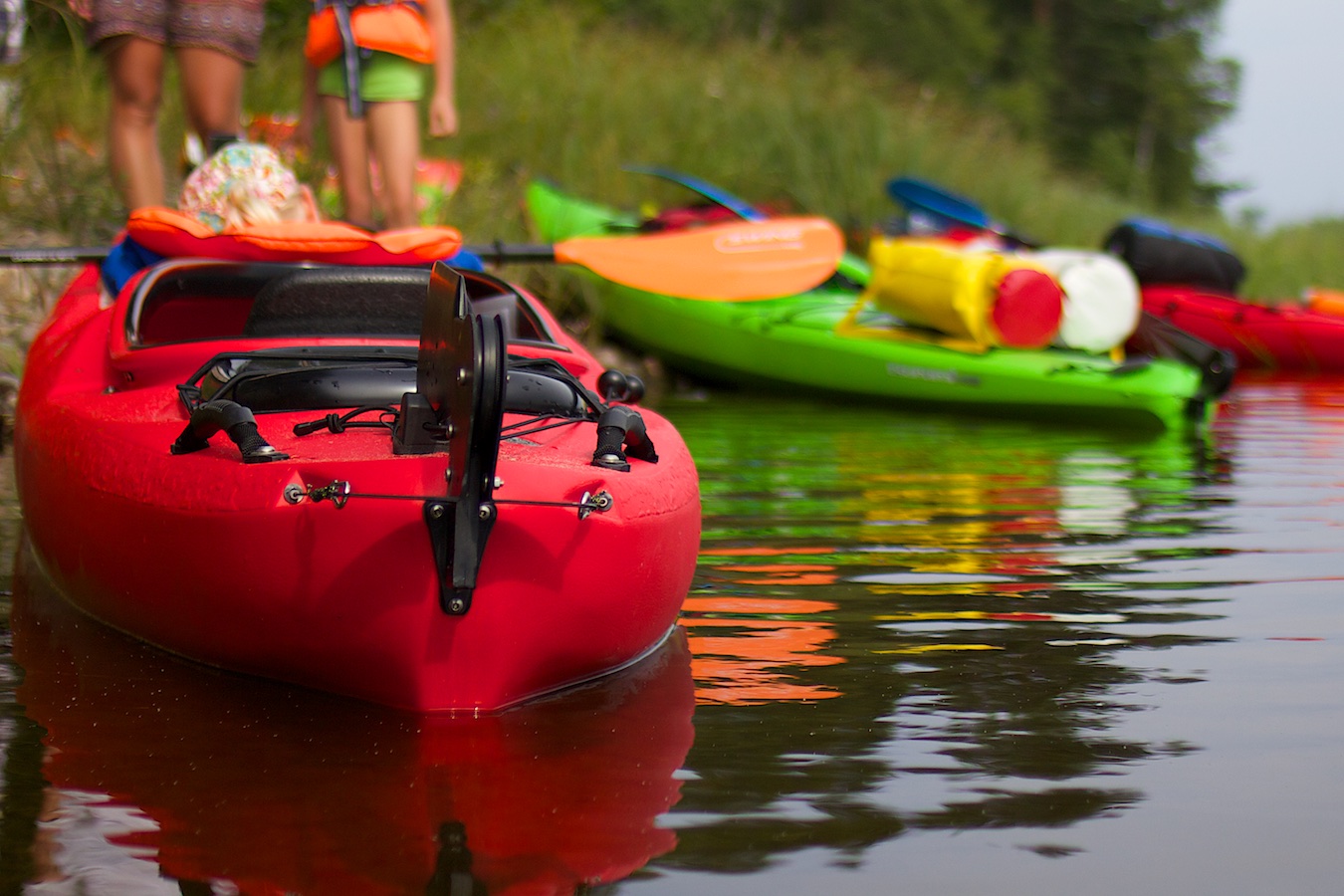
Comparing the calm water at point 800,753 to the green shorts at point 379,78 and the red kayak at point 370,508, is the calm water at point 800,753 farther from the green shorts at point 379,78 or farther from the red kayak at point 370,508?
the green shorts at point 379,78

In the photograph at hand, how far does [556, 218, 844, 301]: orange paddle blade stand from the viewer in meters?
5.05

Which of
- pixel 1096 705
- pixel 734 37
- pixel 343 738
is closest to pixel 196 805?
pixel 343 738

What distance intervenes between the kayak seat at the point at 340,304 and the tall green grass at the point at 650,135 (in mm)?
3724

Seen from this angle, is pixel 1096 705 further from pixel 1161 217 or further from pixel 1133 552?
pixel 1161 217

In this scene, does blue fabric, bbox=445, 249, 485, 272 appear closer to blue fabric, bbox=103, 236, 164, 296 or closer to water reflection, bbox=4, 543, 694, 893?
blue fabric, bbox=103, 236, 164, 296

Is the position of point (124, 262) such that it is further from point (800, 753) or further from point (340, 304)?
point (800, 753)

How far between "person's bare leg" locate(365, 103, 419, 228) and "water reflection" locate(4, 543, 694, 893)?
2.83 m

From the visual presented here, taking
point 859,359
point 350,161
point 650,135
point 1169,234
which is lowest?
point 859,359

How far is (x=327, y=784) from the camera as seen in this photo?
2441 mm

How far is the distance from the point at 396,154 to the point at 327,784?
363 centimetres

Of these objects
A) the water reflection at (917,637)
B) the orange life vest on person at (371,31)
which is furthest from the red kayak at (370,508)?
the orange life vest on person at (371,31)

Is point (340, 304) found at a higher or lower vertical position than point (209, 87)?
lower

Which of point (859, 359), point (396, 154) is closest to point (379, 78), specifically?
point (396, 154)

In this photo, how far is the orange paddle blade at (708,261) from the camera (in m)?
5.05
